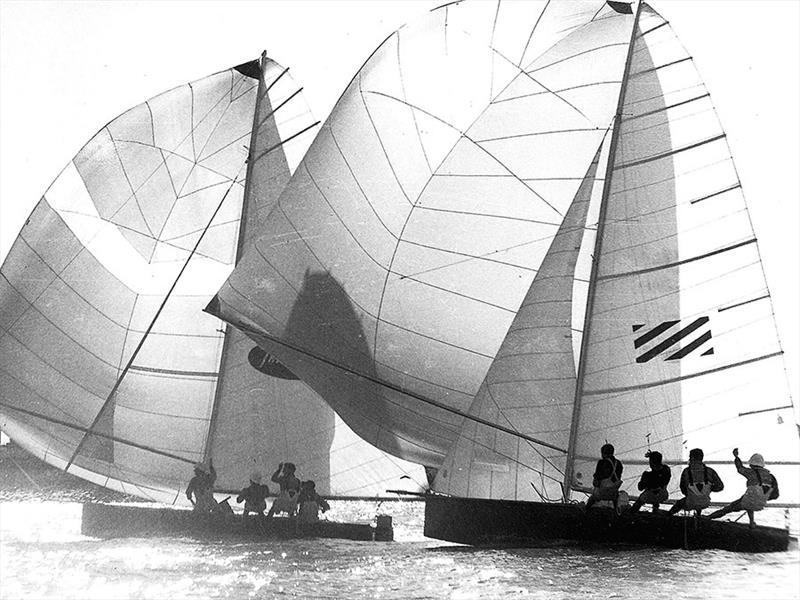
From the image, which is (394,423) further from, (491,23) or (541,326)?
(491,23)

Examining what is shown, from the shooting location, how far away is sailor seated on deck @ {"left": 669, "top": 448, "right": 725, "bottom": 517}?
13664 millimetres

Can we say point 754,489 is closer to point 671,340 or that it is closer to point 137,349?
point 671,340

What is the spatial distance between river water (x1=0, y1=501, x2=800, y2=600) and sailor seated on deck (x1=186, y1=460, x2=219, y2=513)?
13.6 feet

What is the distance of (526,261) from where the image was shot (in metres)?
16.1

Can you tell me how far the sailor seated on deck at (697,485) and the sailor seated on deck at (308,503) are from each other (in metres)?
7.17

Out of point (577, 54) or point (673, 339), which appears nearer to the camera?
point (673, 339)

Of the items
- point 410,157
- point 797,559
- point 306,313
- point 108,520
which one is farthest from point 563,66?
point 108,520

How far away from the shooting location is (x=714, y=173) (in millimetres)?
16016

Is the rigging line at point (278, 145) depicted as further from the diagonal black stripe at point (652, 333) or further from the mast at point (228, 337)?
the diagonal black stripe at point (652, 333)

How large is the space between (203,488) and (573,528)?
904cm

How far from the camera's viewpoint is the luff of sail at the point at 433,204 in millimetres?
16172

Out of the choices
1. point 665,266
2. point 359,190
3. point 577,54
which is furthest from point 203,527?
point 577,54

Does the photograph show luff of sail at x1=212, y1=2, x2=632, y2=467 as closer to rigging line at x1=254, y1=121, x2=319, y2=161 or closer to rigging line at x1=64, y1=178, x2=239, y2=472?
rigging line at x1=64, y1=178, x2=239, y2=472

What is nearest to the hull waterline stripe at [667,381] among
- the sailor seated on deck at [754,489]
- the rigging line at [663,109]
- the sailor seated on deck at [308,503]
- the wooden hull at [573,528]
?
the sailor seated on deck at [754,489]
